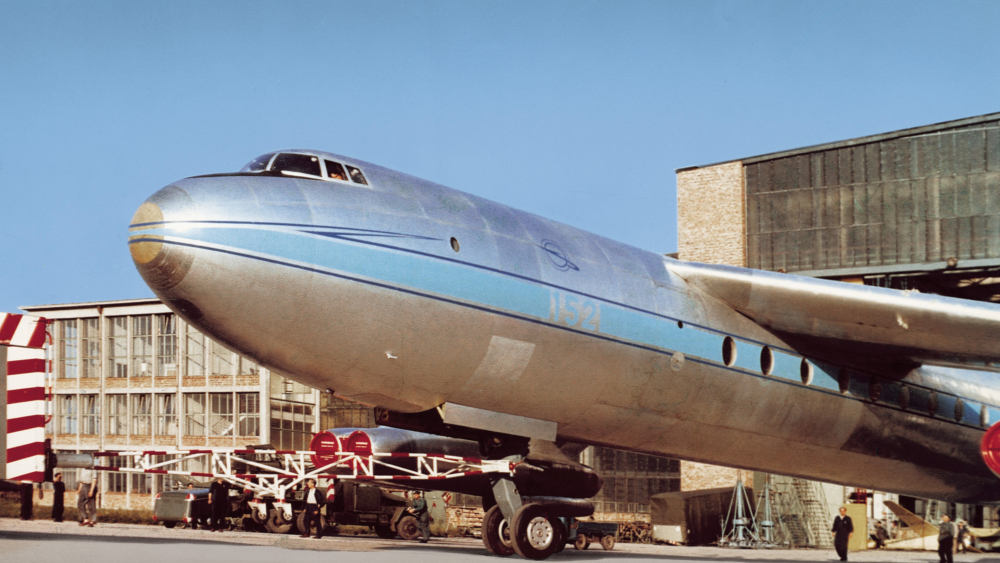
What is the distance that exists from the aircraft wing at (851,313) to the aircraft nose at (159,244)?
8.05m

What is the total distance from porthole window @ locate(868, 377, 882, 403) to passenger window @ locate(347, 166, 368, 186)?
33.8 ft

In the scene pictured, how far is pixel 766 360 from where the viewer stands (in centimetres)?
1565

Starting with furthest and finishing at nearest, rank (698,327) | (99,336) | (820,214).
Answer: (99,336) → (820,214) → (698,327)

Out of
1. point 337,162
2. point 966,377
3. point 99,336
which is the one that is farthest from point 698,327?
point 99,336

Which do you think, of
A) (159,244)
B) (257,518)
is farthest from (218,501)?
(159,244)

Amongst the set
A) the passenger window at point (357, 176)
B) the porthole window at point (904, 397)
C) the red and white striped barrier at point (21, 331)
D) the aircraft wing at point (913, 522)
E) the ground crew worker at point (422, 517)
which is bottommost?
the aircraft wing at point (913, 522)

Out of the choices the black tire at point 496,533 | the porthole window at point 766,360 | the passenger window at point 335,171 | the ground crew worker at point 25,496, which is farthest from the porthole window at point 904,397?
the ground crew worker at point 25,496

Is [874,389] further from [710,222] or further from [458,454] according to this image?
[710,222]

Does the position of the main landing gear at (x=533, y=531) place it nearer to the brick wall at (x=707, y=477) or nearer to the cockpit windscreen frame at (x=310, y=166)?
the cockpit windscreen frame at (x=310, y=166)

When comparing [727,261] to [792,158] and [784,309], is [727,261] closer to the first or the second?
[792,158]

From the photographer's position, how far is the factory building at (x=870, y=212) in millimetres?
31797

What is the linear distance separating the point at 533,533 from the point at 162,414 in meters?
38.2

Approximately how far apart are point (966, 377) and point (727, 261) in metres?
17.5

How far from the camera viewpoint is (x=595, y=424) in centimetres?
1396
